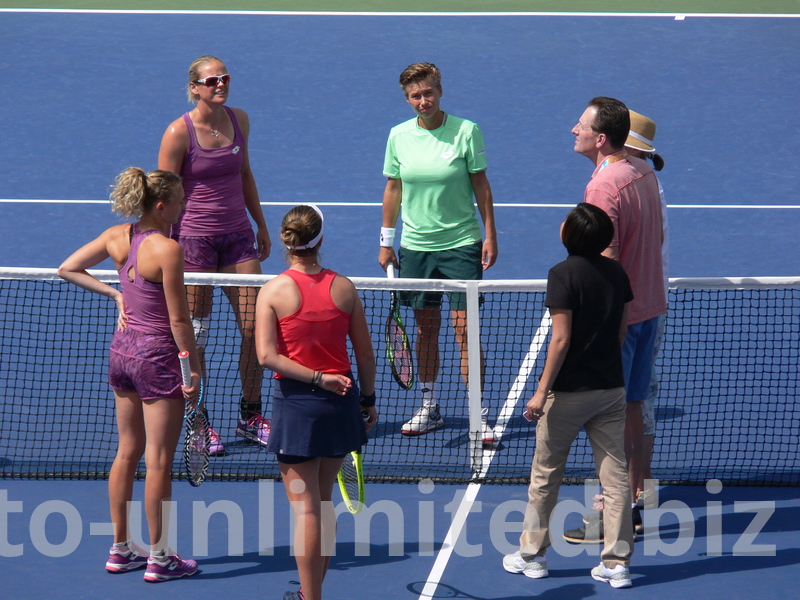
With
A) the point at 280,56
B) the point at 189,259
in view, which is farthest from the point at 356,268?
the point at 280,56

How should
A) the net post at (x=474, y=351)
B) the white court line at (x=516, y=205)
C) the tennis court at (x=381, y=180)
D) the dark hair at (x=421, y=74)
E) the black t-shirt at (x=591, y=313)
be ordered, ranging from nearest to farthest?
the black t-shirt at (x=591, y=313) < the tennis court at (x=381, y=180) < the net post at (x=474, y=351) < the dark hair at (x=421, y=74) < the white court line at (x=516, y=205)

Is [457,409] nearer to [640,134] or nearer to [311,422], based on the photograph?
[640,134]

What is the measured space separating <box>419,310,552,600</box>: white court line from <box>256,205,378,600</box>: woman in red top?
31.4 inches

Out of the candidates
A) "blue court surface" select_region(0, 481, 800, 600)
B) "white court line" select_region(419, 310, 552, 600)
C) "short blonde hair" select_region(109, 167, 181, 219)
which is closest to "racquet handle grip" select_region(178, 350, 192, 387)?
"short blonde hair" select_region(109, 167, 181, 219)

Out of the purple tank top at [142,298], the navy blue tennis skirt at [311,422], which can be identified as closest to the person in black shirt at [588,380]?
the navy blue tennis skirt at [311,422]

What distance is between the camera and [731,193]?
36.4 feet

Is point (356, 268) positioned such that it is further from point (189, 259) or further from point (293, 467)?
point (293, 467)

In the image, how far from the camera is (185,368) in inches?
184

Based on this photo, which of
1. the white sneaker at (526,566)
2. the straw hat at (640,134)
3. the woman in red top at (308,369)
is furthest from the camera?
the straw hat at (640,134)

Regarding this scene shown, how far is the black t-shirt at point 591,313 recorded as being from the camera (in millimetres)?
4578

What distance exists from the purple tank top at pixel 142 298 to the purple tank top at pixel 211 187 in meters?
1.45

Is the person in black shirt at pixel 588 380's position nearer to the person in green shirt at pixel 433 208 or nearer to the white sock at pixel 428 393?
the person in green shirt at pixel 433 208

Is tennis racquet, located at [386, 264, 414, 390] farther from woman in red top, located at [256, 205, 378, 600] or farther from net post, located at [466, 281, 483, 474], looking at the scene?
woman in red top, located at [256, 205, 378, 600]

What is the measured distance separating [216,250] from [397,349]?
1.27 m
